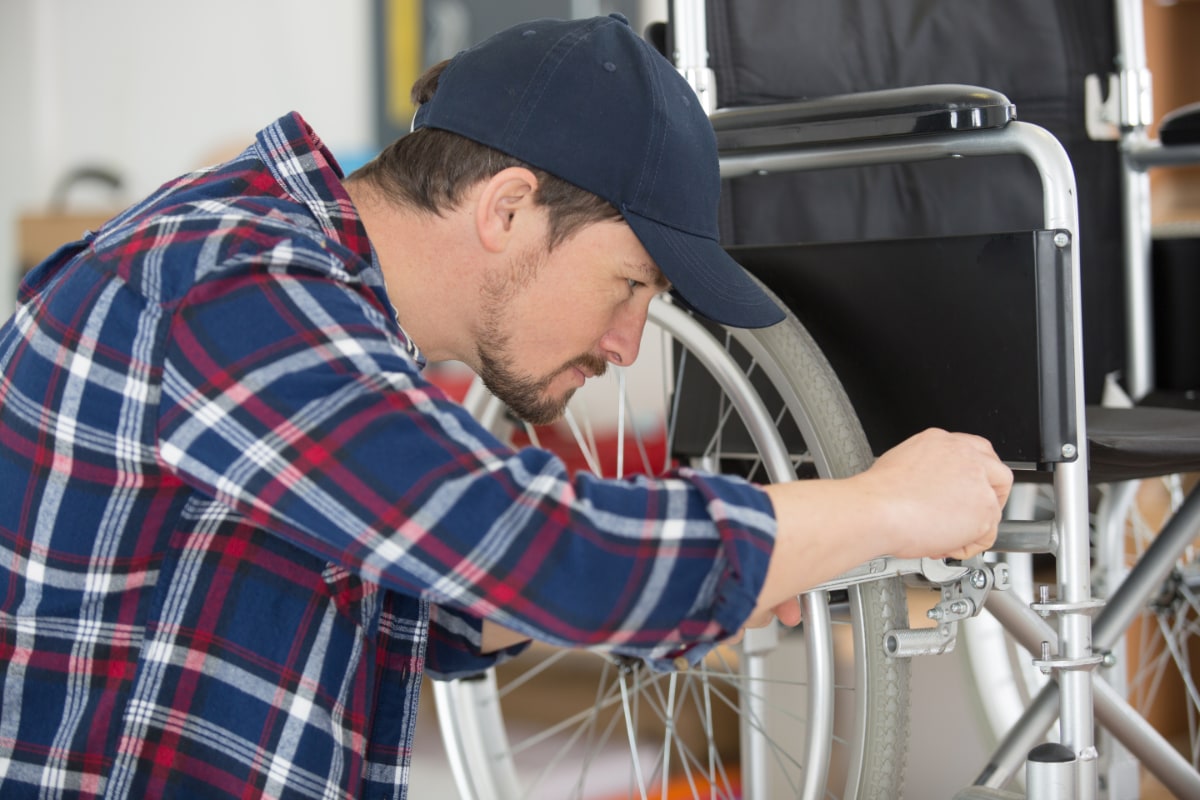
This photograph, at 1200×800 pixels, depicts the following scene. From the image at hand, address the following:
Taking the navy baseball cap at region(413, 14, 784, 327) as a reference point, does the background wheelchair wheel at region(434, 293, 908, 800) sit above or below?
below

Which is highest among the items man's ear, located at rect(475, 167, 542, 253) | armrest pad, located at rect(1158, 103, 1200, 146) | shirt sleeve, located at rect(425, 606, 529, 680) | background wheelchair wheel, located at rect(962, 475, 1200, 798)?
man's ear, located at rect(475, 167, 542, 253)

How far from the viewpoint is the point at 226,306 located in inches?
29.6

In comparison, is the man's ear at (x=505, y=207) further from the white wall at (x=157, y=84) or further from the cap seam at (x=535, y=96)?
the white wall at (x=157, y=84)

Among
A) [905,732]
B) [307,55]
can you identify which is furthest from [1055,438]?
[307,55]

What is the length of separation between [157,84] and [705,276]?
4435 millimetres

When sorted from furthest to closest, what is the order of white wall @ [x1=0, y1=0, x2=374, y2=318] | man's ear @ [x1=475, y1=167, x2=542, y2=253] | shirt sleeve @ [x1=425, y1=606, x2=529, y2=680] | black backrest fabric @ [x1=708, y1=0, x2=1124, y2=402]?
white wall @ [x1=0, y1=0, x2=374, y2=318], black backrest fabric @ [x1=708, y1=0, x2=1124, y2=402], shirt sleeve @ [x1=425, y1=606, x2=529, y2=680], man's ear @ [x1=475, y1=167, x2=542, y2=253]

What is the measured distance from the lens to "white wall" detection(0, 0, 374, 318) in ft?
15.4

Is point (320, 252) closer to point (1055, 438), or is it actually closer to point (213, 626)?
point (213, 626)

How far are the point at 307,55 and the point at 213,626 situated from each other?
415cm

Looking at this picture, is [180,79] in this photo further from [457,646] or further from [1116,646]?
[457,646]

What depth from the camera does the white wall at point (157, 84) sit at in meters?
4.68

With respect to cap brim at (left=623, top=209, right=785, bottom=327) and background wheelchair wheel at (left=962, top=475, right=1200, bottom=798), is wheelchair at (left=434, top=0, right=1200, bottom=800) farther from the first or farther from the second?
cap brim at (left=623, top=209, right=785, bottom=327)

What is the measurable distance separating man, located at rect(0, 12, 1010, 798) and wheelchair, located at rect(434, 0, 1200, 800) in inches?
6.3

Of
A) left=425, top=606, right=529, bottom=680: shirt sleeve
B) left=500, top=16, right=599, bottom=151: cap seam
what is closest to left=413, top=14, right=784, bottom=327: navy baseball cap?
left=500, top=16, right=599, bottom=151: cap seam
